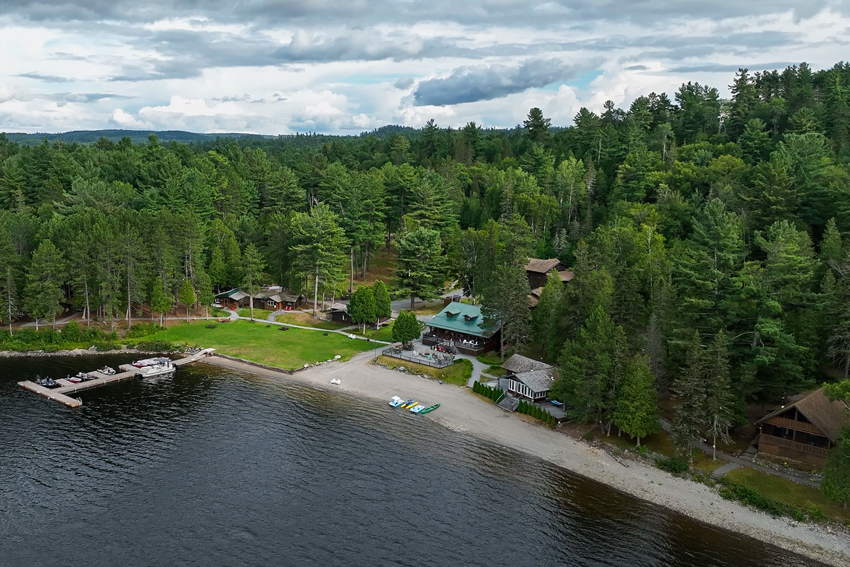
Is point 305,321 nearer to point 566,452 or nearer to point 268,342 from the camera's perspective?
point 268,342

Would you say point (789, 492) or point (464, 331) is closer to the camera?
point (789, 492)

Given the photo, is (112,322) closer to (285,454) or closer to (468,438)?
(285,454)

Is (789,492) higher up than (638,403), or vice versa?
(638,403)

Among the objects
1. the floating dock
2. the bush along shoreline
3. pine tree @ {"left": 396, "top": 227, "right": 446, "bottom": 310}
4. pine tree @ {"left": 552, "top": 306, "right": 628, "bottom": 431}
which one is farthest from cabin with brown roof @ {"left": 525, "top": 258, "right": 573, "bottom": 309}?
the floating dock

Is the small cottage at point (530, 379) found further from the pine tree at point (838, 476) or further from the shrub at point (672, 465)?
the pine tree at point (838, 476)

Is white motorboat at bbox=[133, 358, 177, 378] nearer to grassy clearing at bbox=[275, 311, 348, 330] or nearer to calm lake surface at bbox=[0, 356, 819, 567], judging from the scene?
calm lake surface at bbox=[0, 356, 819, 567]

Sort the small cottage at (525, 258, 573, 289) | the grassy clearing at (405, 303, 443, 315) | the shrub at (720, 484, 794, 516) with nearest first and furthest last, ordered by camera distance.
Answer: the shrub at (720, 484, 794, 516) < the grassy clearing at (405, 303, 443, 315) < the small cottage at (525, 258, 573, 289)

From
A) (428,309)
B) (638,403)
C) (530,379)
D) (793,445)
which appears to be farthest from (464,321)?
(793,445)
